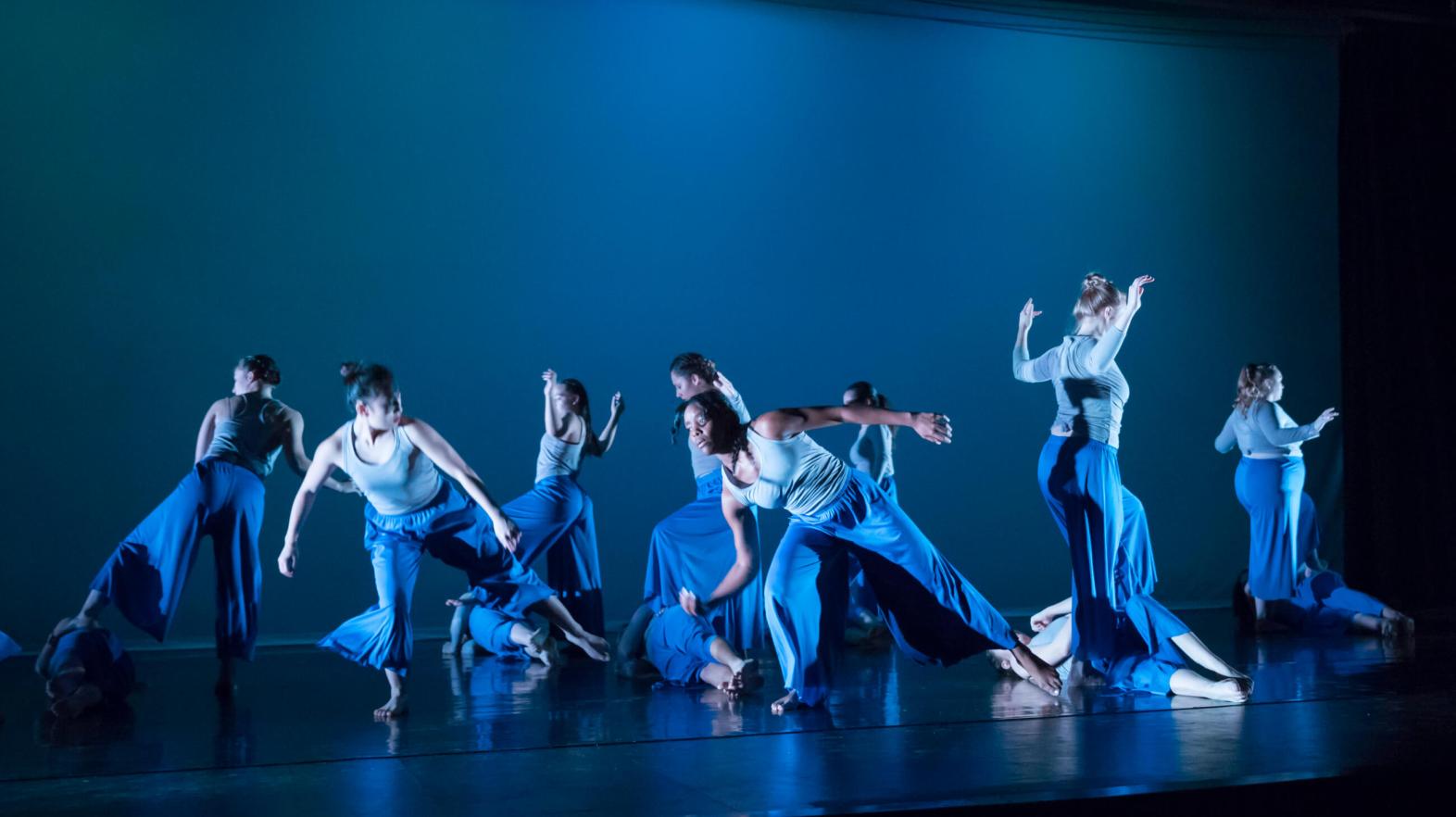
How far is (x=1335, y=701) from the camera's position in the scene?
14.3 ft

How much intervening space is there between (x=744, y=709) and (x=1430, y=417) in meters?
6.54

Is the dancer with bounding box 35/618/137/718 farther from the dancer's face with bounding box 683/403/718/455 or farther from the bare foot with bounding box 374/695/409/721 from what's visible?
the dancer's face with bounding box 683/403/718/455

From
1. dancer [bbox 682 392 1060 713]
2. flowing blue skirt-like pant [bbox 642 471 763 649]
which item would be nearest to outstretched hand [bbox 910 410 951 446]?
dancer [bbox 682 392 1060 713]

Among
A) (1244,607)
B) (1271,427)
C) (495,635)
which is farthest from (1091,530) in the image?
(1244,607)

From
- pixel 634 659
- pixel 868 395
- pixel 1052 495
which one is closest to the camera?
pixel 1052 495

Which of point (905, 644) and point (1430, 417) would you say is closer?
point (905, 644)

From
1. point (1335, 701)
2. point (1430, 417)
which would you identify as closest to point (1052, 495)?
point (1335, 701)

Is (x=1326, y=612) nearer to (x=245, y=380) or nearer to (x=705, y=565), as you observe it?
(x=705, y=565)

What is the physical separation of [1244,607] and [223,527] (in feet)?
17.1

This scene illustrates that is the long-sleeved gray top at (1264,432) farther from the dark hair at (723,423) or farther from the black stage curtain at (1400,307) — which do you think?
the dark hair at (723,423)

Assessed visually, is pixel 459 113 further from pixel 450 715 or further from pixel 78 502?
pixel 450 715

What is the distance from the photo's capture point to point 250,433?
519cm

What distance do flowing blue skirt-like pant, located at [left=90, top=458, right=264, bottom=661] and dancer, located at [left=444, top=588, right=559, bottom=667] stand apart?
105 cm

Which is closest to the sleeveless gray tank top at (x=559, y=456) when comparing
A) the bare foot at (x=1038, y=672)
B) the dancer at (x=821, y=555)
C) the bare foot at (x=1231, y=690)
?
the dancer at (x=821, y=555)
